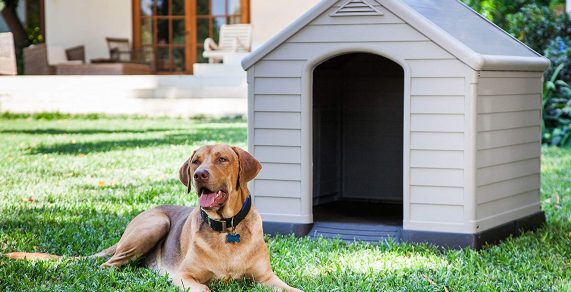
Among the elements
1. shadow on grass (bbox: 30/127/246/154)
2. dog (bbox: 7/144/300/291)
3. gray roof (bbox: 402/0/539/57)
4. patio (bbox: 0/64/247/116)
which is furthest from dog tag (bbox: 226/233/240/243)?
patio (bbox: 0/64/247/116)

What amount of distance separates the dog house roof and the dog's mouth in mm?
2231

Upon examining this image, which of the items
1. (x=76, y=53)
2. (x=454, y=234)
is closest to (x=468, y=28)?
(x=454, y=234)

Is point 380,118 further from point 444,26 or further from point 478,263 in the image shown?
point 478,263

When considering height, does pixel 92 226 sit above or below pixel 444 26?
below

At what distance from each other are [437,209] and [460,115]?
2.17 ft

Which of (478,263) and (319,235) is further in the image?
(319,235)

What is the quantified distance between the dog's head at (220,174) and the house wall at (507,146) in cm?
206

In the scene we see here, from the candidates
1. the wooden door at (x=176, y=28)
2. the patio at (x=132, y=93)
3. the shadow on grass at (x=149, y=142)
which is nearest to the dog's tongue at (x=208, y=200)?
the shadow on grass at (x=149, y=142)

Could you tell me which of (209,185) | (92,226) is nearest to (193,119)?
(92,226)

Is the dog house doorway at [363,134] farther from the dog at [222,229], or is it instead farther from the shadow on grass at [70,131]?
the shadow on grass at [70,131]

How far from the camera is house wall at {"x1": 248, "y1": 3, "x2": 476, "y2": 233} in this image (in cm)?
641

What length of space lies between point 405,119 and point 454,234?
85 centimetres

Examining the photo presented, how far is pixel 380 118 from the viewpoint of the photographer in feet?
28.3

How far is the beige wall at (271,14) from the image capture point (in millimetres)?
24672
